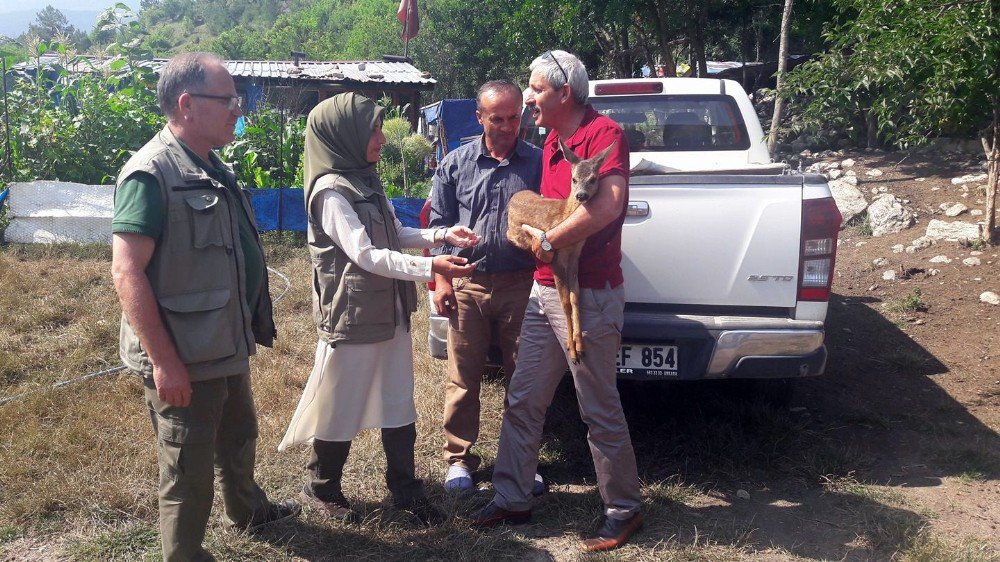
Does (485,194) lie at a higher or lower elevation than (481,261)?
higher

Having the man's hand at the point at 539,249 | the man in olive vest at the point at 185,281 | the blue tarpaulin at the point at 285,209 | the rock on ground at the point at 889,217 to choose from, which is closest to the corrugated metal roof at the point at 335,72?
the blue tarpaulin at the point at 285,209

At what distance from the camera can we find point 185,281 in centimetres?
259

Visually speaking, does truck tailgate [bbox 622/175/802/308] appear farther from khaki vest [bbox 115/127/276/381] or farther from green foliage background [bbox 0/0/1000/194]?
green foliage background [bbox 0/0/1000/194]

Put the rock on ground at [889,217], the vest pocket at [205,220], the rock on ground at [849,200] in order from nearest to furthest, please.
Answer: the vest pocket at [205,220] < the rock on ground at [889,217] < the rock on ground at [849,200]

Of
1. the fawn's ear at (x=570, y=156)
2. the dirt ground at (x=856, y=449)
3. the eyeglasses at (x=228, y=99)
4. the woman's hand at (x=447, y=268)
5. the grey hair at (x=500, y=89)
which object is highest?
the grey hair at (x=500, y=89)

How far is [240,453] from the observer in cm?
312

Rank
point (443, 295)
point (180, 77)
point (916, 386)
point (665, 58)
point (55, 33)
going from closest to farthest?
point (180, 77) → point (443, 295) → point (916, 386) → point (55, 33) → point (665, 58)

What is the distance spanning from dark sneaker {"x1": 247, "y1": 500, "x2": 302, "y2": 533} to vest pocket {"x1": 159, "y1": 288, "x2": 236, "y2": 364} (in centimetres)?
98

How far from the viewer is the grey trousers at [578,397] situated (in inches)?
121

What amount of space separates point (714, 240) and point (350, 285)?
1744 mm

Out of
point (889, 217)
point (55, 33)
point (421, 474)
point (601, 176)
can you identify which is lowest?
point (421, 474)

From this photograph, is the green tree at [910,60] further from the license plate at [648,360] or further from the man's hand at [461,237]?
the man's hand at [461,237]

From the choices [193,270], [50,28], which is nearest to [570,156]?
[193,270]

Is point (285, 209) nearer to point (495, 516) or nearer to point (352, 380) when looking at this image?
point (352, 380)
